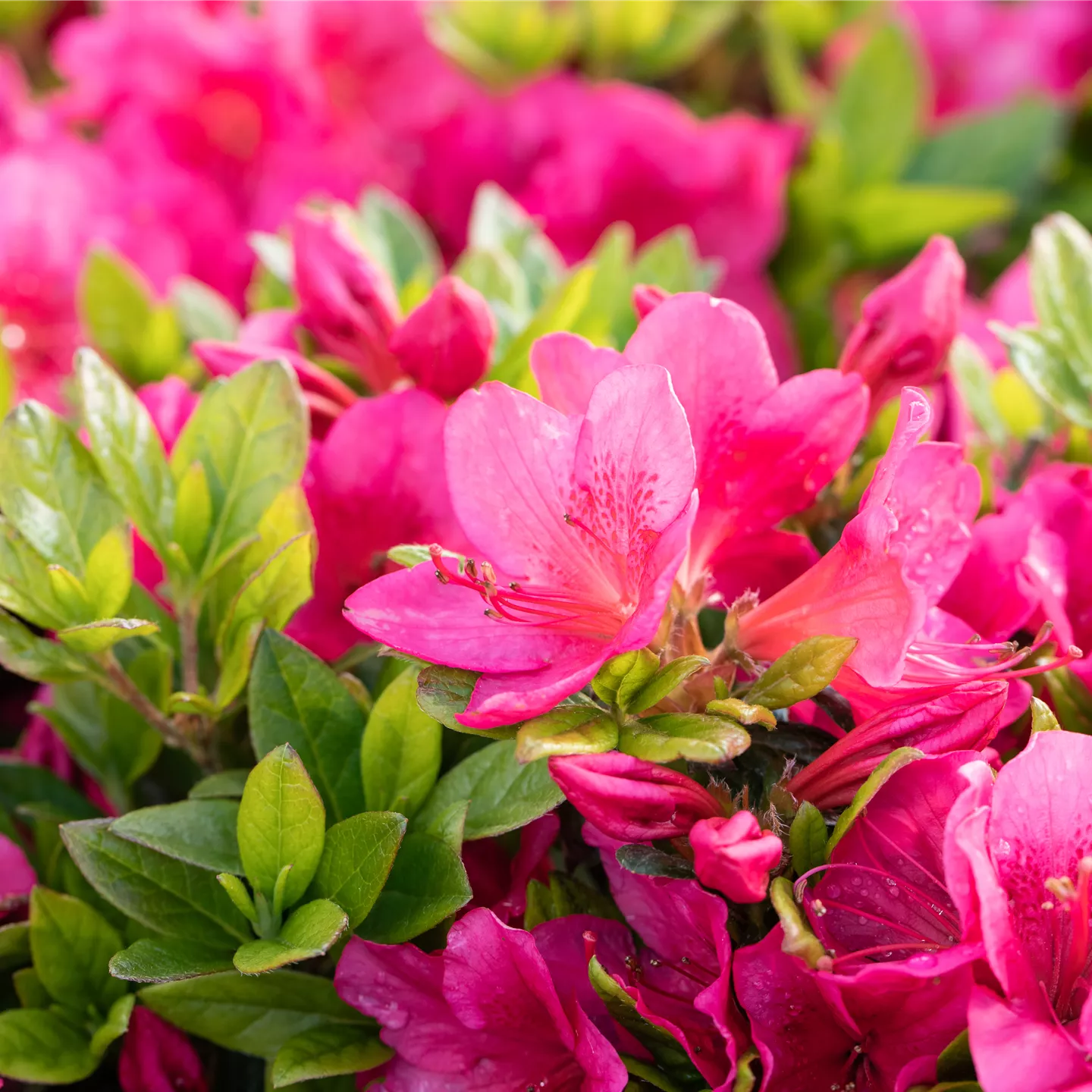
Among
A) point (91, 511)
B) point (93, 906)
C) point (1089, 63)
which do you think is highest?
point (1089, 63)

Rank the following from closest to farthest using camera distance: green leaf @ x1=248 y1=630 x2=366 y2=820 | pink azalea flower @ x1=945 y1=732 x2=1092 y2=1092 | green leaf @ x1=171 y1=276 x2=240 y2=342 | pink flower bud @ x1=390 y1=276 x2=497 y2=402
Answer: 1. pink azalea flower @ x1=945 y1=732 x2=1092 y2=1092
2. green leaf @ x1=248 y1=630 x2=366 y2=820
3. pink flower bud @ x1=390 y1=276 x2=497 y2=402
4. green leaf @ x1=171 y1=276 x2=240 y2=342

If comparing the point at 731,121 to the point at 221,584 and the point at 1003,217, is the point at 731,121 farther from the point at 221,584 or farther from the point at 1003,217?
the point at 221,584

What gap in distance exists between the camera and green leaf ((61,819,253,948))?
75cm

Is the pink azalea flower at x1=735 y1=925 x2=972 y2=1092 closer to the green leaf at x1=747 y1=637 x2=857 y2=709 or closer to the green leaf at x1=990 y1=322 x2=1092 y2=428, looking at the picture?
the green leaf at x1=747 y1=637 x2=857 y2=709

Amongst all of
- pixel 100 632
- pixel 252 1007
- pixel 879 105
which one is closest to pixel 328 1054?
pixel 252 1007

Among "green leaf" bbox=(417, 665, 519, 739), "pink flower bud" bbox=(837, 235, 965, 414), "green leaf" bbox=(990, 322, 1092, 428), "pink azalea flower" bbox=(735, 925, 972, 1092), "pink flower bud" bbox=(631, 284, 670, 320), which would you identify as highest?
"pink flower bud" bbox=(631, 284, 670, 320)

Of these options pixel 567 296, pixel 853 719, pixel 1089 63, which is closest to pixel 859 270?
pixel 1089 63

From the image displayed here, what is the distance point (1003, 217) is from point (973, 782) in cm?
125

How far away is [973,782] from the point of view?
584 millimetres

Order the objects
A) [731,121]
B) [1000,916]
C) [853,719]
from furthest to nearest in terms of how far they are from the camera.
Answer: [731,121], [853,719], [1000,916]

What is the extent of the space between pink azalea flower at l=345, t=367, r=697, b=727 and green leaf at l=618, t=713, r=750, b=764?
0.05 m

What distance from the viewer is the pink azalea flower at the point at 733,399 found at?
2.38 feet

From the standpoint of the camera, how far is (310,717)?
31.3 inches

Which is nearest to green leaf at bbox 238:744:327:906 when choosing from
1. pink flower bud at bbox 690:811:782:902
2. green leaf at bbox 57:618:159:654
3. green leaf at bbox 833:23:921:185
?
green leaf at bbox 57:618:159:654
